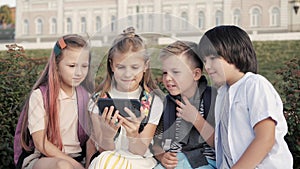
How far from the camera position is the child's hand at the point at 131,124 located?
2.65m

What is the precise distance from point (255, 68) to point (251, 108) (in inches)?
10.5

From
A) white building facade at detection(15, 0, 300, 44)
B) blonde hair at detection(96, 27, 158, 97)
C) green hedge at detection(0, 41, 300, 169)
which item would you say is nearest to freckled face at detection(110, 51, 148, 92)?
blonde hair at detection(96, 27, 158, 97)

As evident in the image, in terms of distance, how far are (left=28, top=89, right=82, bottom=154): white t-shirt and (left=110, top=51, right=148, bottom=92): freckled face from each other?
48cm

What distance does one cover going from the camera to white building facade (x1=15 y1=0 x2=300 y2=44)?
709 inches

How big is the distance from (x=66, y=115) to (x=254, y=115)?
1.11 metres

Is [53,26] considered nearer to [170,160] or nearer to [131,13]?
[131,13]

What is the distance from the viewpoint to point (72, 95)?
3086mm

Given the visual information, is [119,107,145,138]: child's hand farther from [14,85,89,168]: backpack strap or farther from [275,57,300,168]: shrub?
[275,57,300,168]: shrub

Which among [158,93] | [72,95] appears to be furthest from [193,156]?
[72,95]

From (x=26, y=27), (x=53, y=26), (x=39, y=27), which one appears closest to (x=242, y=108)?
(x=53, y=26)

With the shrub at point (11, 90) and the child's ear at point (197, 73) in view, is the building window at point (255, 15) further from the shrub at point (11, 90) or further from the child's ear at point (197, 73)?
the child's ear at point (197, 73)

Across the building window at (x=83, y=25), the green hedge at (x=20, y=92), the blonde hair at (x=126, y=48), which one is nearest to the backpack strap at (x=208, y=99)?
A: the blonde hair at (x=126, y=48)

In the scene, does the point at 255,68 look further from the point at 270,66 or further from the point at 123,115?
the point at 270,66

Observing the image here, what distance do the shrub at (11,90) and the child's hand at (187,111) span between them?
6.06 feet
